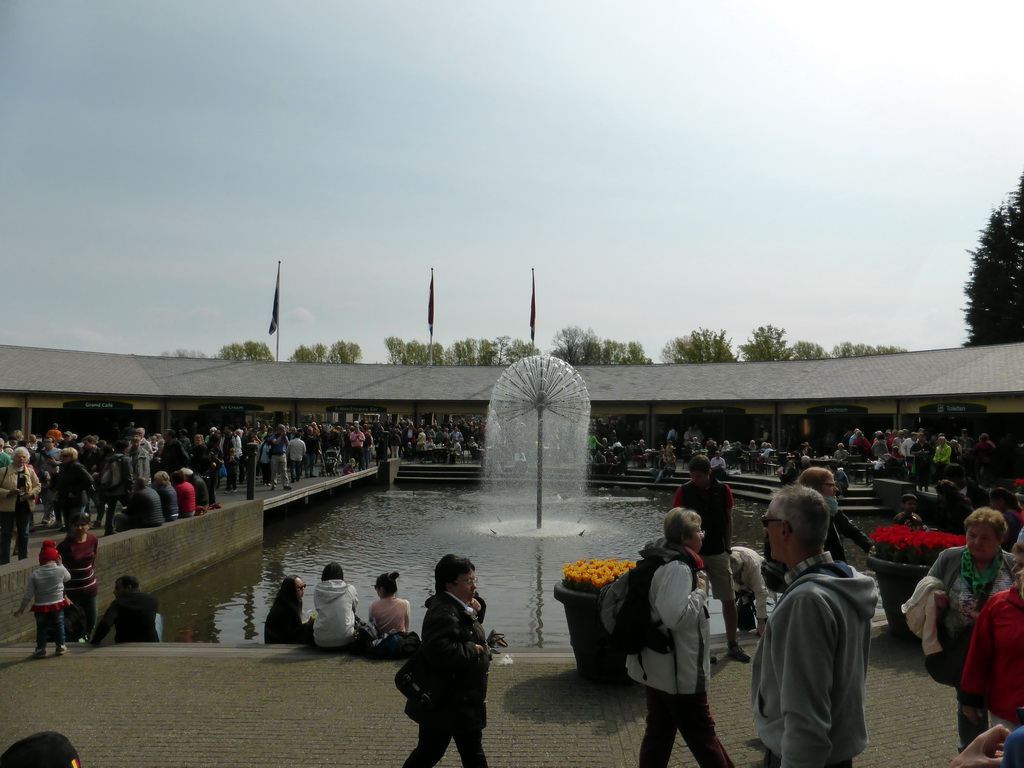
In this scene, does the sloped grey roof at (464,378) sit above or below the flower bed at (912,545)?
above

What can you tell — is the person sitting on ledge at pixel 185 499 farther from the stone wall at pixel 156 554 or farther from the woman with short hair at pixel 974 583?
the woman with short hair at pixel 974 583

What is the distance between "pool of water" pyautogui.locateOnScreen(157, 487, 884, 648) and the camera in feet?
34.3

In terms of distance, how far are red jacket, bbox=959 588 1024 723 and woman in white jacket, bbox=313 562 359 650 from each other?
5.61 meters

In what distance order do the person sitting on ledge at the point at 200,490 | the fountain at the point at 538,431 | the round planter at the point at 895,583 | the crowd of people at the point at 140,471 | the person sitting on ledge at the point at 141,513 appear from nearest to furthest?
the round planter at the point at 895,583 < the crowd of people at the point at 140,471 < the person sitting on ledge at the point at 141,513 < the person sitting on ledge at the point at 200,490 < the fountain at the point at 538,431

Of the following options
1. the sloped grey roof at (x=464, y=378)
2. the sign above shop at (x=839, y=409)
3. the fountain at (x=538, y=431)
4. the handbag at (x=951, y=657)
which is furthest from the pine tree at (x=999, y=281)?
the handbag at (x=951, y=657)

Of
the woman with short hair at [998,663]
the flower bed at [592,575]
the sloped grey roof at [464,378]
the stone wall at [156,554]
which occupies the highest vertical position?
the sloped grey roof at [464,378]

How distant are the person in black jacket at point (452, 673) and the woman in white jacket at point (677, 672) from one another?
3.02ft

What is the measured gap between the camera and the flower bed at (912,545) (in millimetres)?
8211

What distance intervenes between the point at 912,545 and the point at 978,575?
406cm

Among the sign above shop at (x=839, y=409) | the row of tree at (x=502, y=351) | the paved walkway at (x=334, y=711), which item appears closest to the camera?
the paved walkway at (x=334, y=711)

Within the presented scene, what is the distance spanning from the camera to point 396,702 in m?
6.26

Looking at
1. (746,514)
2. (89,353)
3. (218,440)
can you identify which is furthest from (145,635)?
(89,353)

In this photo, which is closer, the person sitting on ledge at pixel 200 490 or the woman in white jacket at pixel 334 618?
the woman in white jacket at pixel 334 618

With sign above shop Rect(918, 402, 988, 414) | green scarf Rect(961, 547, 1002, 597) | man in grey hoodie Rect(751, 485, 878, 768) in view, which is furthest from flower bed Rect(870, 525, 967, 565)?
sign above shop Rect(918, 402, 988, 414)
